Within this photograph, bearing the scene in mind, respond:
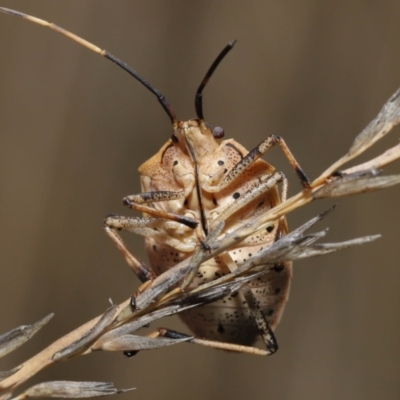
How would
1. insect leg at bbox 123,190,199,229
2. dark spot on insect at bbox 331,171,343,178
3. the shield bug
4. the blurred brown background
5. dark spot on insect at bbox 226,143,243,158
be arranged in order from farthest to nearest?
1. the blurred brown background
2. dark spot on insect at bbox 226,143,243,158
3. the shield bug
4. insect leg at bbox 123,190,199,229
5. dark spot on insect at bbox 331,171,343,178

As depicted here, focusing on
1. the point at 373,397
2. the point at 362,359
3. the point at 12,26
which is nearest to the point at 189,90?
the point at 12,26

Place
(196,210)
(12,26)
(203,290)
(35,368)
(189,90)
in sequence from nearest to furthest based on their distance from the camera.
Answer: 1. (35,368)
2. (203,290)
3. (196,210)
4. (12,26)
5. (189,90)

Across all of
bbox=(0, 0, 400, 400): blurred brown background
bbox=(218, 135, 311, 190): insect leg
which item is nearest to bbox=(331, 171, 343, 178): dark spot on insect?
bbox=(218, 135, 311, 190): insect leg

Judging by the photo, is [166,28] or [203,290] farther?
[166,28]

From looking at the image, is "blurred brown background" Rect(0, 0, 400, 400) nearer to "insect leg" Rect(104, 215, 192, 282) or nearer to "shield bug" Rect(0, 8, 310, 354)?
"shield bug" Rect(0, 8, 310, 354)

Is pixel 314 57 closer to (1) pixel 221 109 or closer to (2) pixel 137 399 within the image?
(1) pixel 221 109

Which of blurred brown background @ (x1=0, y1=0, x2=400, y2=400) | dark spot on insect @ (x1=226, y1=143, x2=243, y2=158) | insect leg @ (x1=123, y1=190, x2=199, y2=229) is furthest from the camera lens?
blurred brown background @ (x1=0, y1=0, x2=400, y2=400)

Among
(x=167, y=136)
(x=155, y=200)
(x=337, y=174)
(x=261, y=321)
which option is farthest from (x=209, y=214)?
(x=167, y=136)

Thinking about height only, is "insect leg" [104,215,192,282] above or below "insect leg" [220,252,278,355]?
above

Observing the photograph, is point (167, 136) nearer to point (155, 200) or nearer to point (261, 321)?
point (155, 200)
